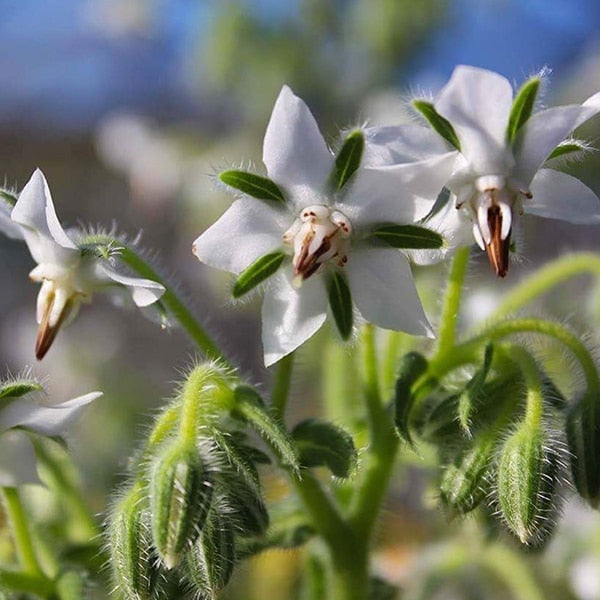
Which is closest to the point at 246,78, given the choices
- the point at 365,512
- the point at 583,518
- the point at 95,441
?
the point at 95,441

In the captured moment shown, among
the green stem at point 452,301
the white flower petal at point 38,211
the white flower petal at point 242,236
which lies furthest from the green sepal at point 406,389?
the white flower petal at point 38,211

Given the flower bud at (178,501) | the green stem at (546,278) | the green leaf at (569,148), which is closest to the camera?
the flower bud at (178,501)

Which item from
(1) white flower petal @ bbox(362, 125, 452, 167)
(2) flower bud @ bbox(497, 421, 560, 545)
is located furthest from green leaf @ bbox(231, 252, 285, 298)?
(2) flower bud @ bbox(497, 421, 560, 545)

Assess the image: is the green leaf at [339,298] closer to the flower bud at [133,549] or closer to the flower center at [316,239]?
the flower center at [316,239]

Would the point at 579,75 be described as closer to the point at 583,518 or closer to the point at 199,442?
the point at 583,518

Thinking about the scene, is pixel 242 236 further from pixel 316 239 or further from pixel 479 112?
pixel 479 112

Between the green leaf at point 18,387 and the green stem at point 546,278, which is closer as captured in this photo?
the green leaf at point 18,387

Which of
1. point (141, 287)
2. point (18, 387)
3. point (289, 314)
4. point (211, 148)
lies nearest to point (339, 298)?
point (289, 314)
